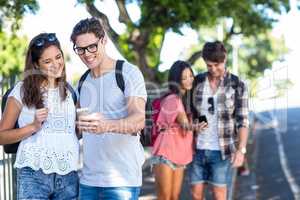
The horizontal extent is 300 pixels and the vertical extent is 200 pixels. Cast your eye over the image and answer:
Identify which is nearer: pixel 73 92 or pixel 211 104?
pixel 73 92

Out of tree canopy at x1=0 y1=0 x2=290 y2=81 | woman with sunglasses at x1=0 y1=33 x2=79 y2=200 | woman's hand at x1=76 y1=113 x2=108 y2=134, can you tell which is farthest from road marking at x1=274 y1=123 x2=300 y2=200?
woman's hand at x1=76 y1=113 x2=108 y2=134

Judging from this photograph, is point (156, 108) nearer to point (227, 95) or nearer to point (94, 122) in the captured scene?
point (227, 95)

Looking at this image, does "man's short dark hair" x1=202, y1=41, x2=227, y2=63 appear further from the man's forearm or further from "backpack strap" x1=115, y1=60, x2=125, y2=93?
"backpack strap" x1=115, y1=60, x2=125, y2=93

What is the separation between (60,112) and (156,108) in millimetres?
2025

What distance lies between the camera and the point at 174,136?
5.33 metres

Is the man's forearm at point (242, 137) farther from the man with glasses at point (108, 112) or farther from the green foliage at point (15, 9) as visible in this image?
the green foliage at point (15, 9)

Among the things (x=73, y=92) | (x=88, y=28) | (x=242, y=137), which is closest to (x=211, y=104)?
(x=242, y=137)

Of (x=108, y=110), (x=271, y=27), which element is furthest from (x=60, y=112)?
(x=271, y=27)

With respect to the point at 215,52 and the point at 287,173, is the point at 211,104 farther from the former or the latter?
the point at 287,173

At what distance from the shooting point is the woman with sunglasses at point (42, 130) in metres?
3.41

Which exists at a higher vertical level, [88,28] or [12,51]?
[12,51]

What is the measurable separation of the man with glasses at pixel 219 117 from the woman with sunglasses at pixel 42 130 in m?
1.89

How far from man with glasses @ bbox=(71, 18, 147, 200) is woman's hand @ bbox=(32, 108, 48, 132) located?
252 mm

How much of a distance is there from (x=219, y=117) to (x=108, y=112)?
1.90 metres
